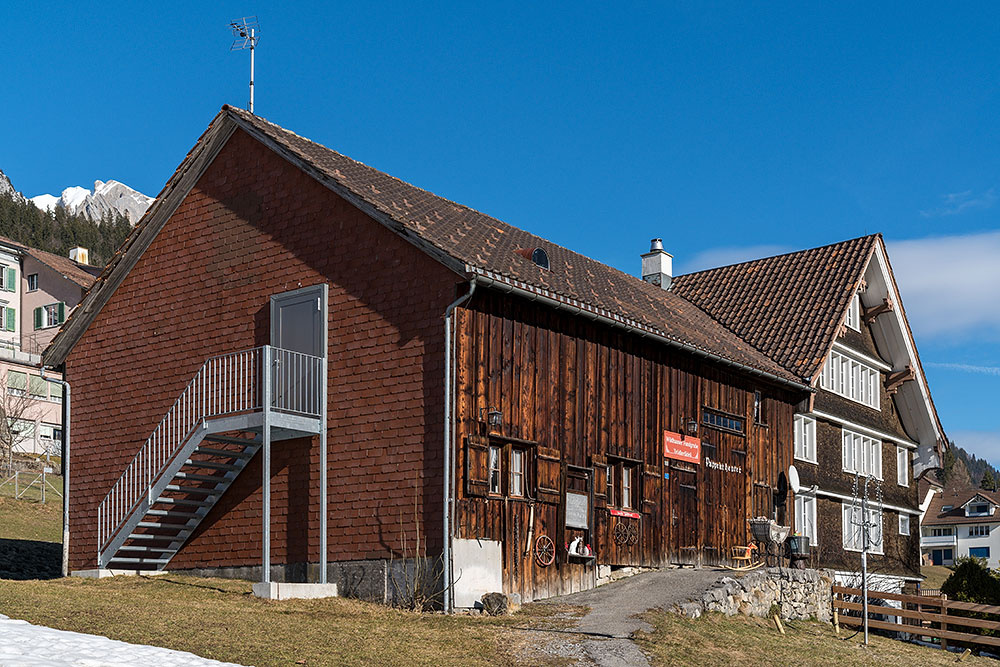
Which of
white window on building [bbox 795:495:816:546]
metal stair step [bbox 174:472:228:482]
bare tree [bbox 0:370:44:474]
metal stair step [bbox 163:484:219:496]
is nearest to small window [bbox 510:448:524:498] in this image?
metal stair step [bbox 174:472:228:482]

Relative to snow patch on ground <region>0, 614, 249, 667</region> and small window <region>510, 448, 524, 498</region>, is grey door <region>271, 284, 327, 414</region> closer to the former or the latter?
small window <region>510, 448, 524, 498</region>

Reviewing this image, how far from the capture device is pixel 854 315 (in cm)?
3434

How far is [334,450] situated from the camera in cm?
2077

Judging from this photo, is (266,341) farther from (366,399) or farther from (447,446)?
(447,446)

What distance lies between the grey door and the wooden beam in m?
19.4

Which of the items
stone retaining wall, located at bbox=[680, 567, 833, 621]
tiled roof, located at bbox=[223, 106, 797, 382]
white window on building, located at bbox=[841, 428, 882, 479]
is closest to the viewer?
stone retaining wall, located at bbox=[680, 567, 833, 621]

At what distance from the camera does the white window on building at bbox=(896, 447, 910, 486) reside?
37.0m

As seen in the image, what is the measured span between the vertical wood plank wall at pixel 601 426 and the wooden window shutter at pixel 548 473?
0.44 feet

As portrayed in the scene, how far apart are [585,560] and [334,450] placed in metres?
5.02

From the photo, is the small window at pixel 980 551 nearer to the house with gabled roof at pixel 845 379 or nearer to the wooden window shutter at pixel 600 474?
the house with gabled roof at pixel 845 379

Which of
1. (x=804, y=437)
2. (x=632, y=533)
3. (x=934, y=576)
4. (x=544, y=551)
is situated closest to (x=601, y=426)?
(x=632, y=533)

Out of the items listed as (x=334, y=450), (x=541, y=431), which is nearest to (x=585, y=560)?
(x=541, y=431)

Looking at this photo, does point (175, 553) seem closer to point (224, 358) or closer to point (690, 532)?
point (224, 358)

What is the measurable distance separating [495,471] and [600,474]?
118 inches
